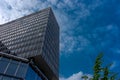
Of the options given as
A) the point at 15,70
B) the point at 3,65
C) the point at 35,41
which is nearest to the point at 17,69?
the point at 15,70

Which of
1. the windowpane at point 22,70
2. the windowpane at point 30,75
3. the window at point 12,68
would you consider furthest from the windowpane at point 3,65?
the windowpane at point 30,75

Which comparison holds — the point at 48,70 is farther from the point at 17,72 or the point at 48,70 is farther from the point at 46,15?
the point at 46,15

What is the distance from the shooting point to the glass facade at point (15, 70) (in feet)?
156

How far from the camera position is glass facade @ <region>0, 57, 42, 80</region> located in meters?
47.5

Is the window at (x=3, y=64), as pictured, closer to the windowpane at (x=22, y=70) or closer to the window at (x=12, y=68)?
the window at (x=12, y=68)

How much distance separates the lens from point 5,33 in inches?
3253

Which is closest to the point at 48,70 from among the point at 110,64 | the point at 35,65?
the point at 35,65

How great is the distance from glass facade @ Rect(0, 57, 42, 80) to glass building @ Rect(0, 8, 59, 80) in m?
4.27

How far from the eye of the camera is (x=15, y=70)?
49906 millimetres

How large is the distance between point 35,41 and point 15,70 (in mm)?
15828

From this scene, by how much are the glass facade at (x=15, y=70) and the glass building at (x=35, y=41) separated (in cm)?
427

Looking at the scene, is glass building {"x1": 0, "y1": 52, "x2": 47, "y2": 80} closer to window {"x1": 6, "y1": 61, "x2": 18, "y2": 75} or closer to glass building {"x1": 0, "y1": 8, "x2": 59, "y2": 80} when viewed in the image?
window {"x1": 6, "y1": 61, "x2": 18, "y2": 75}

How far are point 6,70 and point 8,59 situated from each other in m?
5.48

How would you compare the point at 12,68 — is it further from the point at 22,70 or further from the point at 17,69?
the point at 22,70
